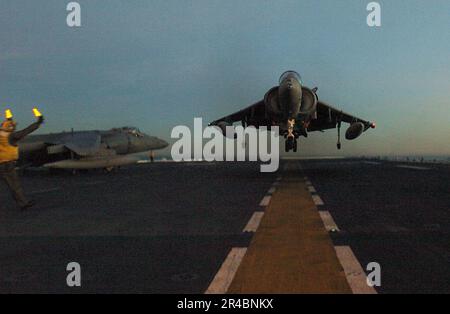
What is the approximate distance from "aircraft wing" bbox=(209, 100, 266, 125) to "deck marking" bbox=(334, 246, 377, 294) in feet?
75.5

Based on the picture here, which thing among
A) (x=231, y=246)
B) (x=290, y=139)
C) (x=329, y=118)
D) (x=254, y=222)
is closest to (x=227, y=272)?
(x=231, y=246)

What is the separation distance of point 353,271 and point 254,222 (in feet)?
12.2

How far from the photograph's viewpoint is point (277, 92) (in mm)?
22891

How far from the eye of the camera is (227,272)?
4.95 meters

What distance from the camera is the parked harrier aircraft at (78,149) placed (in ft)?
91.3

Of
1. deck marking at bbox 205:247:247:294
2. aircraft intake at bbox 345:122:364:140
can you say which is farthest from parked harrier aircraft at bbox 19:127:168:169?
deck marking at bbox 205:247:247:294

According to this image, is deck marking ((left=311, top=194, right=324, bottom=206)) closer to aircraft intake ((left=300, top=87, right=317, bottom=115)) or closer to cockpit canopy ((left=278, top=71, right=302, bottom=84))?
cockpit canopy ((left=278, top=71, right=302, bottom=84))

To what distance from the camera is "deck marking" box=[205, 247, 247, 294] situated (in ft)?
14.3

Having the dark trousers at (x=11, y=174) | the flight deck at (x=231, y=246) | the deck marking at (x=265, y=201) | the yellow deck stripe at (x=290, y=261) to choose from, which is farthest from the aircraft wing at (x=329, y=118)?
the dark trousers at (x=11, y=174)

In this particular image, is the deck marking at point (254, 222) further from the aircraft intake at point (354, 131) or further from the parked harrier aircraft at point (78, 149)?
the parked harrier aircraft at point (78, 149)

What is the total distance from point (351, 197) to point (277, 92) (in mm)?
11258

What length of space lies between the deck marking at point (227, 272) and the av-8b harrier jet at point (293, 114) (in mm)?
15400
